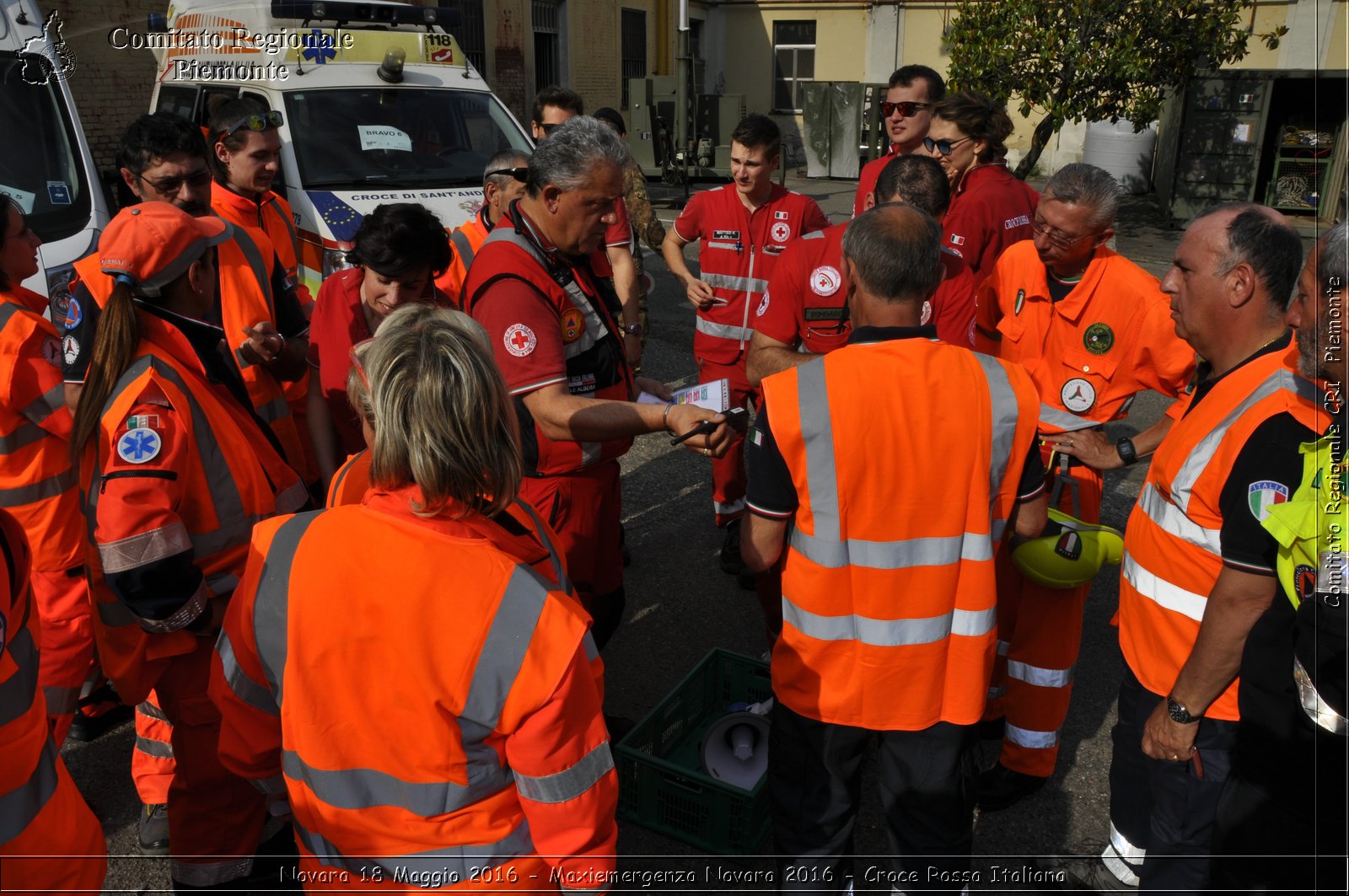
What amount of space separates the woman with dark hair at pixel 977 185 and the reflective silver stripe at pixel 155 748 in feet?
11.9

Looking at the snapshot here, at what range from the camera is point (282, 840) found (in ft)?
9.83

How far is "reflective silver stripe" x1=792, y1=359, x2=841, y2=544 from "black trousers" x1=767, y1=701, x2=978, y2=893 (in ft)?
1.95

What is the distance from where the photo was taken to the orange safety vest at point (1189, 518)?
227cm

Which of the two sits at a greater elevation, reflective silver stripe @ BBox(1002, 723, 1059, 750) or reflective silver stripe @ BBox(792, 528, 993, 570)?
reflective silver stripe @ BBox(792, 528, 993, 570)

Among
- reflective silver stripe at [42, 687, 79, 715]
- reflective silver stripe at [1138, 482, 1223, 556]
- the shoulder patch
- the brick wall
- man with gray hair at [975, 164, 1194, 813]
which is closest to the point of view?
the shoulder patch

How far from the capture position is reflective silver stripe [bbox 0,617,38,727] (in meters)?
1.69

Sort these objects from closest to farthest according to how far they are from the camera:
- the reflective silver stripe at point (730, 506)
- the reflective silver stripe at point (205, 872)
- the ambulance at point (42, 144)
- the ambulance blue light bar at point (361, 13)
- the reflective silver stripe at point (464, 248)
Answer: the reflective silver stripe at point (205, 872), the reflective silver stripe at point (464, 248), the reflective silver stripe at point (730, 506), the ambulance at point (42, 144), the ambulance blue light bar at point (361, 13)

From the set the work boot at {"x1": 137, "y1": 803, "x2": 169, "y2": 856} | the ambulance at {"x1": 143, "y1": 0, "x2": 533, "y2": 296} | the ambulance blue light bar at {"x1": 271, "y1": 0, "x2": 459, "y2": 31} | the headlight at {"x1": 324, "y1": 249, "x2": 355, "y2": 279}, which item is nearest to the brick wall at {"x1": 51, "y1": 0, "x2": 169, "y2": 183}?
the ambulance at {"x1": 143, "y1": 0, "x2": 533, "y2": 296}

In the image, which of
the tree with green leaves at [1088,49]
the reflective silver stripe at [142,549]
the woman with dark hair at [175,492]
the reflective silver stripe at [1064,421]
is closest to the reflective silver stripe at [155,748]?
the woman with dark hair at [175,492]

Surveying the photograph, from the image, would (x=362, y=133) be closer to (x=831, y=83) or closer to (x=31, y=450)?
(x=31, y=450)

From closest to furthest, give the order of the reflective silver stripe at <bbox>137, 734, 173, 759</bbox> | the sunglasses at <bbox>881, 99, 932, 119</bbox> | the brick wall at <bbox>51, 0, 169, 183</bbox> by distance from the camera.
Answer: the reflective silver stripe at <bbox>137, 734, 173, 759</bbox> < the sunglasses at <bbox>881, 99, 932, 119</bbox> < the brick wall at <bbox>51, 0, 169, 183</bbox>

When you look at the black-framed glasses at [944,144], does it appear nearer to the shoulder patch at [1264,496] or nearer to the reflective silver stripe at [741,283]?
the reflective silver stripe at [741,283]

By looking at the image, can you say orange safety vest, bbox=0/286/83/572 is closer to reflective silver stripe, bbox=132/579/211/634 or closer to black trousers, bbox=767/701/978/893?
reflective silver stripe, bbox=132/579/211/634

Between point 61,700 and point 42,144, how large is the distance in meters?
3.88
